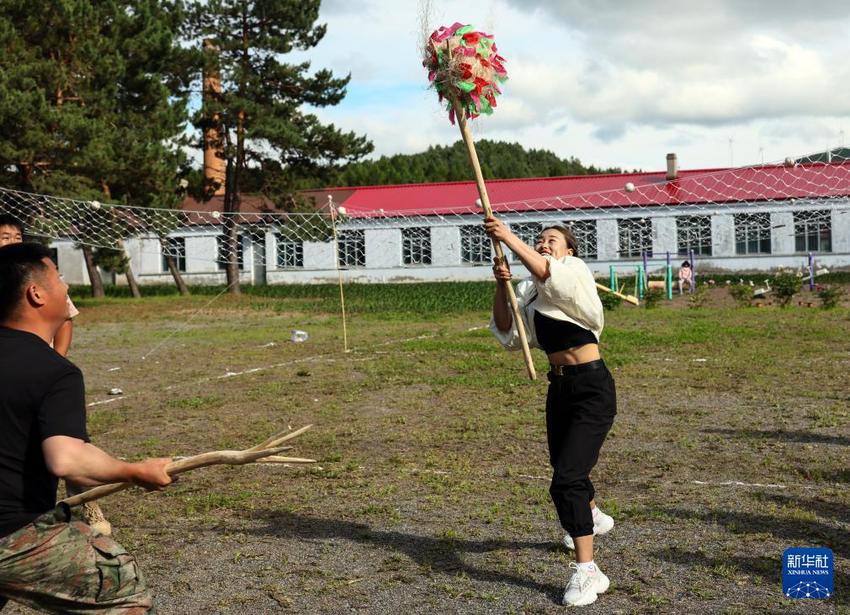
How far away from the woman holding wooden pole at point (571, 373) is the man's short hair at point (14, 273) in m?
2.21

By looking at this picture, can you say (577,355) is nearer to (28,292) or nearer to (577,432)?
(577,432)

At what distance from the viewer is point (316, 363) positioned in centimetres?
1480

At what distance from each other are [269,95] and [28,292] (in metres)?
33.9

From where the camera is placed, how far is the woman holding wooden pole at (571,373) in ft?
15.5

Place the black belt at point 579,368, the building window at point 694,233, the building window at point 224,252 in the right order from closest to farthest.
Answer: the black belt at point 579,368 < the building window at point 694,233 < the building window at point 224,252

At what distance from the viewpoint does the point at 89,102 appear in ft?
91.5

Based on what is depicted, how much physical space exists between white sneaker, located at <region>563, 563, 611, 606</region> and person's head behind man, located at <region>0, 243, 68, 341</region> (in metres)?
2.66

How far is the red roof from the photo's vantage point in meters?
34.0

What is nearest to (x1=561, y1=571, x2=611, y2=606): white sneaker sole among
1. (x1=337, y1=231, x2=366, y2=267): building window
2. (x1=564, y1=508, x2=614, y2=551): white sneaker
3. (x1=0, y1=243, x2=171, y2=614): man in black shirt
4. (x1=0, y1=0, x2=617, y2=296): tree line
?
(x1=564, y1=508, x2=614, y2=551): white sneaker

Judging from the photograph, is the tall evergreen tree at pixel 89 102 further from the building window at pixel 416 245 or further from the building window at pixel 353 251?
the building window at pixel 416 245

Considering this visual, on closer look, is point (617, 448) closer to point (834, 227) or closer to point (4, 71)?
point (4, 71)

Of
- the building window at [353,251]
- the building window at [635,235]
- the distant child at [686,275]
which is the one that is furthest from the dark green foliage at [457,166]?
the distant child at [686,275]

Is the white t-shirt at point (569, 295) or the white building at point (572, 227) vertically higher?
the white building at point (572, 227)

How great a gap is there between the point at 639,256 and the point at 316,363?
29449mm
